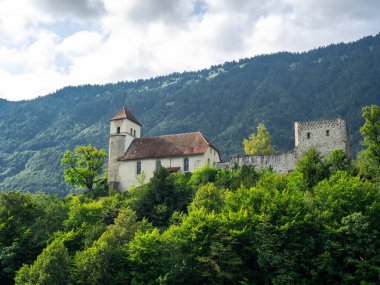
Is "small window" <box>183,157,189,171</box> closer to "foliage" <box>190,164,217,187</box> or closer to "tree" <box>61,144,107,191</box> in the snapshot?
"foliage" <box>190,164,217,187</box>

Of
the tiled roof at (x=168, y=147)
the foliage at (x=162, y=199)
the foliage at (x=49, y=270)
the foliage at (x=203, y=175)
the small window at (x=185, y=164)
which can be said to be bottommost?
the foliage at (x=49, y=270)

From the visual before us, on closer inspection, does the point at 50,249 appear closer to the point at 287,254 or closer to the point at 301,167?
the point at 287,254

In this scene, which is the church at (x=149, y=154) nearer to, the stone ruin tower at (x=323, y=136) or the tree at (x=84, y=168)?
the tree at (x=84, y=168)

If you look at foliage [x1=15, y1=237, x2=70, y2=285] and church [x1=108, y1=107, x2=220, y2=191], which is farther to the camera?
church [x1=108, y1=107, x2=220, y2=191]

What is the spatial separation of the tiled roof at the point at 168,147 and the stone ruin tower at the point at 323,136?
46.9ft

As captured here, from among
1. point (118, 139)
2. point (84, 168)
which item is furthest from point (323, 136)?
point (84, 168)

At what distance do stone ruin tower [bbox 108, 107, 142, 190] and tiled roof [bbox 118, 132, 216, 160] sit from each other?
1.20 meters

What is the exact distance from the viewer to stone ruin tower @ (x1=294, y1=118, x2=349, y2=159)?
71188mm

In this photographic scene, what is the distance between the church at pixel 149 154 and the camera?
79500 mm

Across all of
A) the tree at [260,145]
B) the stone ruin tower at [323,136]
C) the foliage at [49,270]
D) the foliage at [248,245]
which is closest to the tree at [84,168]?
the tree at [260,145]

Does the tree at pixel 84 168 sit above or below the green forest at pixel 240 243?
above

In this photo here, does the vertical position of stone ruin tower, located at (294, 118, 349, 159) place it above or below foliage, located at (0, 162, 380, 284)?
above

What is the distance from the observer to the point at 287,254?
145 feet

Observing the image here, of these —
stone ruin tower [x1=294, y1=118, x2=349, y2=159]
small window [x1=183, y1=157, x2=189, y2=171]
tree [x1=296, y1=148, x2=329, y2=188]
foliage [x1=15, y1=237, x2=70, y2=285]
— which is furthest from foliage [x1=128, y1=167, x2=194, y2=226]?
stone ruin tower [x1=294, y1=118, x2=349, y2=159]
